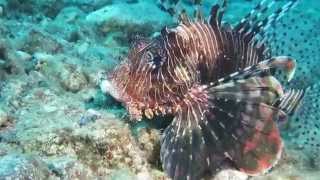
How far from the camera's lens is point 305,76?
4859 mm

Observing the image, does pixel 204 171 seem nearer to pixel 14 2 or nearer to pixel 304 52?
pixel 304 52

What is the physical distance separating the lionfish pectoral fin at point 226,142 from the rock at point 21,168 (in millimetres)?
1164

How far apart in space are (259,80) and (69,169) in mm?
1673

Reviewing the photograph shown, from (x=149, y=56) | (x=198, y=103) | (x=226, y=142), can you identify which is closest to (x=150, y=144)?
(x=198, y=103)

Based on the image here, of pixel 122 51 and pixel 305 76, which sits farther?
pixel 122 51

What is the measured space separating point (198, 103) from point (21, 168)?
167 centimetres

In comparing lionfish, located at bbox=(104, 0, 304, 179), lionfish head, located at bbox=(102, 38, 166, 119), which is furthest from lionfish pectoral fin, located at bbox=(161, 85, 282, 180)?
lionfish head, located at bbox=(102, 38, 166, 119)

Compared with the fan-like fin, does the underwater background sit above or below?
below

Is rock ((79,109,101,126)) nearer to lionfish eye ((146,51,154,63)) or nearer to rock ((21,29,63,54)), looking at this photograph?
lionfish eye ((146,51,154,63))

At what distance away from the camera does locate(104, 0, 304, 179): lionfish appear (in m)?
3.41

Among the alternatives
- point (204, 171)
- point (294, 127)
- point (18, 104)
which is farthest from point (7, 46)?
point (294, 127)

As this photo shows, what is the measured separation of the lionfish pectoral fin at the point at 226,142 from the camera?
342 cm

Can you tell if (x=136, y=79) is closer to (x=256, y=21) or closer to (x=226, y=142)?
(x=226, y=142)

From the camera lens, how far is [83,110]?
3932 mm
